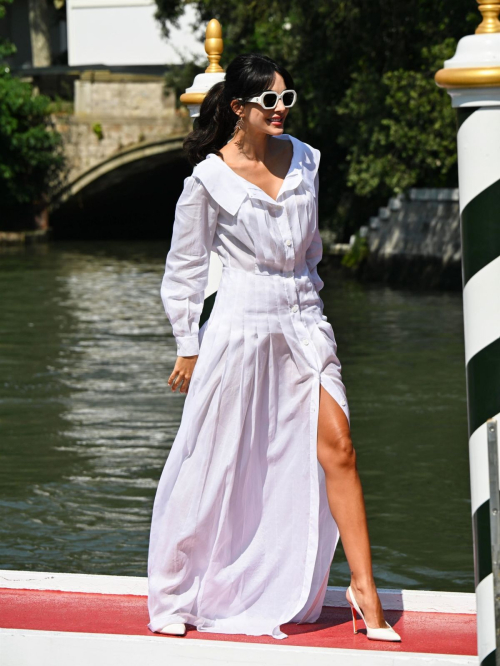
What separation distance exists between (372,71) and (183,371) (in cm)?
1686

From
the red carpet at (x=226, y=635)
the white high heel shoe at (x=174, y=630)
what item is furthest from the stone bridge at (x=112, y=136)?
the white high heel shoe at (x=174, y=630)

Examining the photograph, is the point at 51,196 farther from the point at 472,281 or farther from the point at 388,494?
the point at 472,281

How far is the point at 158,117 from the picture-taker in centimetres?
2862

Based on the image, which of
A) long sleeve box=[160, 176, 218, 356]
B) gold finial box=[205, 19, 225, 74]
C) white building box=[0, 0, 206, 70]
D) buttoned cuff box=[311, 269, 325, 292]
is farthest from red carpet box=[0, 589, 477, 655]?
white building box=[0, 0, 206, 70]

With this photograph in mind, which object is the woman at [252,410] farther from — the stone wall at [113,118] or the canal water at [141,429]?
the stone wall at [113,118]

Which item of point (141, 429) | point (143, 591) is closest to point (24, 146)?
point (141, 429)

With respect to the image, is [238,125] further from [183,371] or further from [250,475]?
[250,475]

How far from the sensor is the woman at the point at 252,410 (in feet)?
11.2

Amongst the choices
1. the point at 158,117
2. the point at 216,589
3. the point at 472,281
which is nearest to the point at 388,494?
the point at 216,589

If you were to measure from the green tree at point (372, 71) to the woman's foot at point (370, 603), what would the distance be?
47.0 feet

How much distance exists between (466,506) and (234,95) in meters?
4.14

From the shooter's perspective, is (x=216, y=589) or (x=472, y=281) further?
(x=216, y=589)

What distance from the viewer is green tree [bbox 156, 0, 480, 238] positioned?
17891 mm

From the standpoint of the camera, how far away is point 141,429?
8.97m
